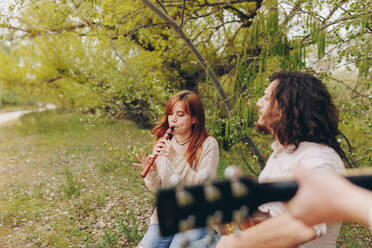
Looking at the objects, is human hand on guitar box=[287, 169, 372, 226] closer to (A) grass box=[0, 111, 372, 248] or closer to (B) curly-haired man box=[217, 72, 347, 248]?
(B) curly-haired man box=[217, 72, 347, 248]

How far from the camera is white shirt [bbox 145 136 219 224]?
6.59ft

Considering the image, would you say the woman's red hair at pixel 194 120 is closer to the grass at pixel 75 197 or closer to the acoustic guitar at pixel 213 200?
the acoustic guitar at pixel 213 200

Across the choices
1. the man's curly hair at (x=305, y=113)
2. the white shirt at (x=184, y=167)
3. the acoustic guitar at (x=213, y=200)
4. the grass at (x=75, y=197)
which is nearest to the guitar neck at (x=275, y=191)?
the acoustic guitar at (x=213, y=200)

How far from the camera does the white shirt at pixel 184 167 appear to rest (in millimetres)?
2008

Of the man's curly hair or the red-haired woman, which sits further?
the red-haired woman

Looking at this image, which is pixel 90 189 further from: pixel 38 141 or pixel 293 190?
pixel 38 141

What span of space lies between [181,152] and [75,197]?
428cm

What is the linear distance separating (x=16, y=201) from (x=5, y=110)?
24.2 m

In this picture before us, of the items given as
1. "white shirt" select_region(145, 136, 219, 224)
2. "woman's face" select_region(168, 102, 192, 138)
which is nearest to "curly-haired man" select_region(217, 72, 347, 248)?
"white shirt" select_region(145, 136, 219, 224)

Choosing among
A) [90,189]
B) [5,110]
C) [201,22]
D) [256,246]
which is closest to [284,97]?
[256,246]

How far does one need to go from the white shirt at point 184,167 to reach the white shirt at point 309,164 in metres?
0.68

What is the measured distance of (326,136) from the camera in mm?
1258

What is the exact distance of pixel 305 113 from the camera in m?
1.28

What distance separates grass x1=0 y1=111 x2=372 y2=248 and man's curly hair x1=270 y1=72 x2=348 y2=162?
2602 mm
